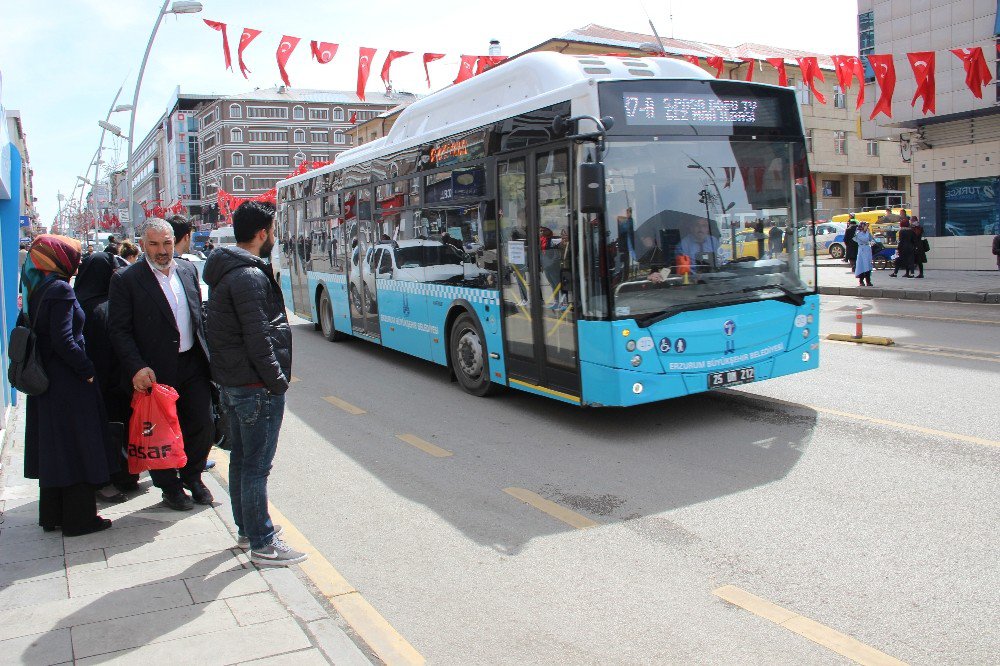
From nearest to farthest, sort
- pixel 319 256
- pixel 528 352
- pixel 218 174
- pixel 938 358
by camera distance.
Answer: pixel 528 352
pixel 938 358
pixel 319 256
pixel 218 174

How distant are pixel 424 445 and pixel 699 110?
3897 mm

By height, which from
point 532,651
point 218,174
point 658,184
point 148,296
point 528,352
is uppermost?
point 218,174

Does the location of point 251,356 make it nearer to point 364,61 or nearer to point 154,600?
point 154,600

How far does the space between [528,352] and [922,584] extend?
15.4 feet

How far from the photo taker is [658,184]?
7398mm

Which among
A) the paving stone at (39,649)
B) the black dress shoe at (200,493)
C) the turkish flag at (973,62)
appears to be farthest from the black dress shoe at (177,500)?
the turkish flag at (973,62)

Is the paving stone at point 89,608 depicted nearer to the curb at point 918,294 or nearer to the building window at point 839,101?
the curb at point 918,294

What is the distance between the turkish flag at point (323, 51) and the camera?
1588 cm

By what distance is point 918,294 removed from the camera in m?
19.5

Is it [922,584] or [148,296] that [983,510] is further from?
[148,296]

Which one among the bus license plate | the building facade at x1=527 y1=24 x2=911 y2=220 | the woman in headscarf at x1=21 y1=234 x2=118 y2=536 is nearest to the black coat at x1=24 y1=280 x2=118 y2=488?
the woman in headscarf at x1=21 y1=234 x2=118 y2=536

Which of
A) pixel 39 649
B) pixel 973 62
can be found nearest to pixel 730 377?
pixel 39 649

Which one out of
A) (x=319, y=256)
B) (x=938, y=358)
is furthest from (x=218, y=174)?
(x=938, y=358)

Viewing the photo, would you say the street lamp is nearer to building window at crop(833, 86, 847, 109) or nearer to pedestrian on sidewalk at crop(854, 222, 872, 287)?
pedestrian on sidewalk at crop(854, 222, 872, 287)
